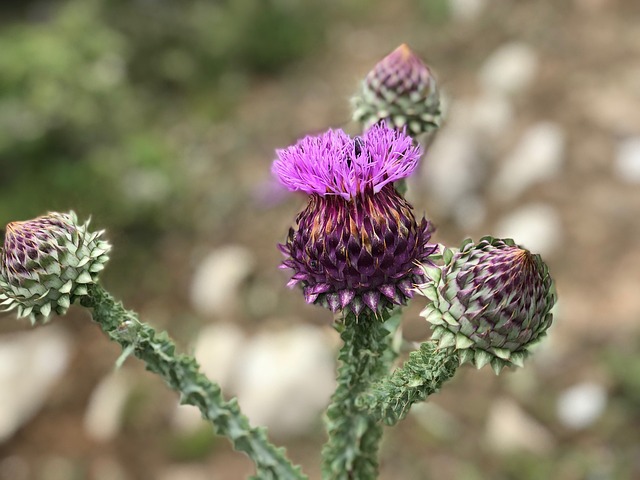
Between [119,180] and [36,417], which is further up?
[119,180]

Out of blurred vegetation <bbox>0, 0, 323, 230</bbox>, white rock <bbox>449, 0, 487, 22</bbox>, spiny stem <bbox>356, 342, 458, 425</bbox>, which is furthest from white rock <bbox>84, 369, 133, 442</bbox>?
white rock <bbox>449, 0, 487, 22</bbox>

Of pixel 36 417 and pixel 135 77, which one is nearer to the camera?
pixel 36 417

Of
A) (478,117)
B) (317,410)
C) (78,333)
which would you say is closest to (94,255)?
(317,410)

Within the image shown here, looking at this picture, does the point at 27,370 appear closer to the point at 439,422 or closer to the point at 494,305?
the point at 439,422

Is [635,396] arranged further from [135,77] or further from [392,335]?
[135,77]

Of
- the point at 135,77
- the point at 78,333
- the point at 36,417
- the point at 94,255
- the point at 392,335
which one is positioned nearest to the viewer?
the point at 94,255

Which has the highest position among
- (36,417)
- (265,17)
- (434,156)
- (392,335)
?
(265,17)

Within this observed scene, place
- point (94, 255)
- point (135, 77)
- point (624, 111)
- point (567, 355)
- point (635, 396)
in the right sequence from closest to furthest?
1. point (94, 255)
2. point (635, 396)
3. point (567, 355)
4. point (624, 111)
5. point (135, 77)
